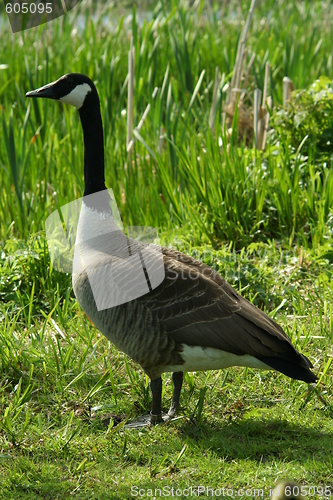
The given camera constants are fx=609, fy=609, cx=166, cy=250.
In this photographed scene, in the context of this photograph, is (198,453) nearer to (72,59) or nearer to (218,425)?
(218,425)

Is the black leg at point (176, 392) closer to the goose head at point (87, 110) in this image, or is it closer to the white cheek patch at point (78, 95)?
the goose head at point (87, 110)

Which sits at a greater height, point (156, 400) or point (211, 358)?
point (211, 358)

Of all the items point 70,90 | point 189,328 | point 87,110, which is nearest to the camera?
point 189,328

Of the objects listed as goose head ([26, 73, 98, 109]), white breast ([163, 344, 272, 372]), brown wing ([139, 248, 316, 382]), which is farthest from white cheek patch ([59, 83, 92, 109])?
white breast ([163, 344, 272, 372])

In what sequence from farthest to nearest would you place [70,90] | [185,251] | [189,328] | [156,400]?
[185,251]
[70,90]
[156,400]
[189,328]

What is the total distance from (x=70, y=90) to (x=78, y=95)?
0.06 m

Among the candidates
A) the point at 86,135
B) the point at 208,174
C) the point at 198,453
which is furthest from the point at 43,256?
the point at 198,453

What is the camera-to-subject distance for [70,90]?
3.62m

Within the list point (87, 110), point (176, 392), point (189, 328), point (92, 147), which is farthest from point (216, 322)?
point (87, 110)

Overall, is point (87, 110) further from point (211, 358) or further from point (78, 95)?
point (211, 358)

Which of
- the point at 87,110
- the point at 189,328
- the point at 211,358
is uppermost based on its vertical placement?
the point at 87,110

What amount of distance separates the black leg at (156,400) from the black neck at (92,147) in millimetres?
1191

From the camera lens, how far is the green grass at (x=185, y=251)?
3041 mm

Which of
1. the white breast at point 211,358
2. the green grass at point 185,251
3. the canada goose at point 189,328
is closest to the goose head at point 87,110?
the canada goose at point 189,328
